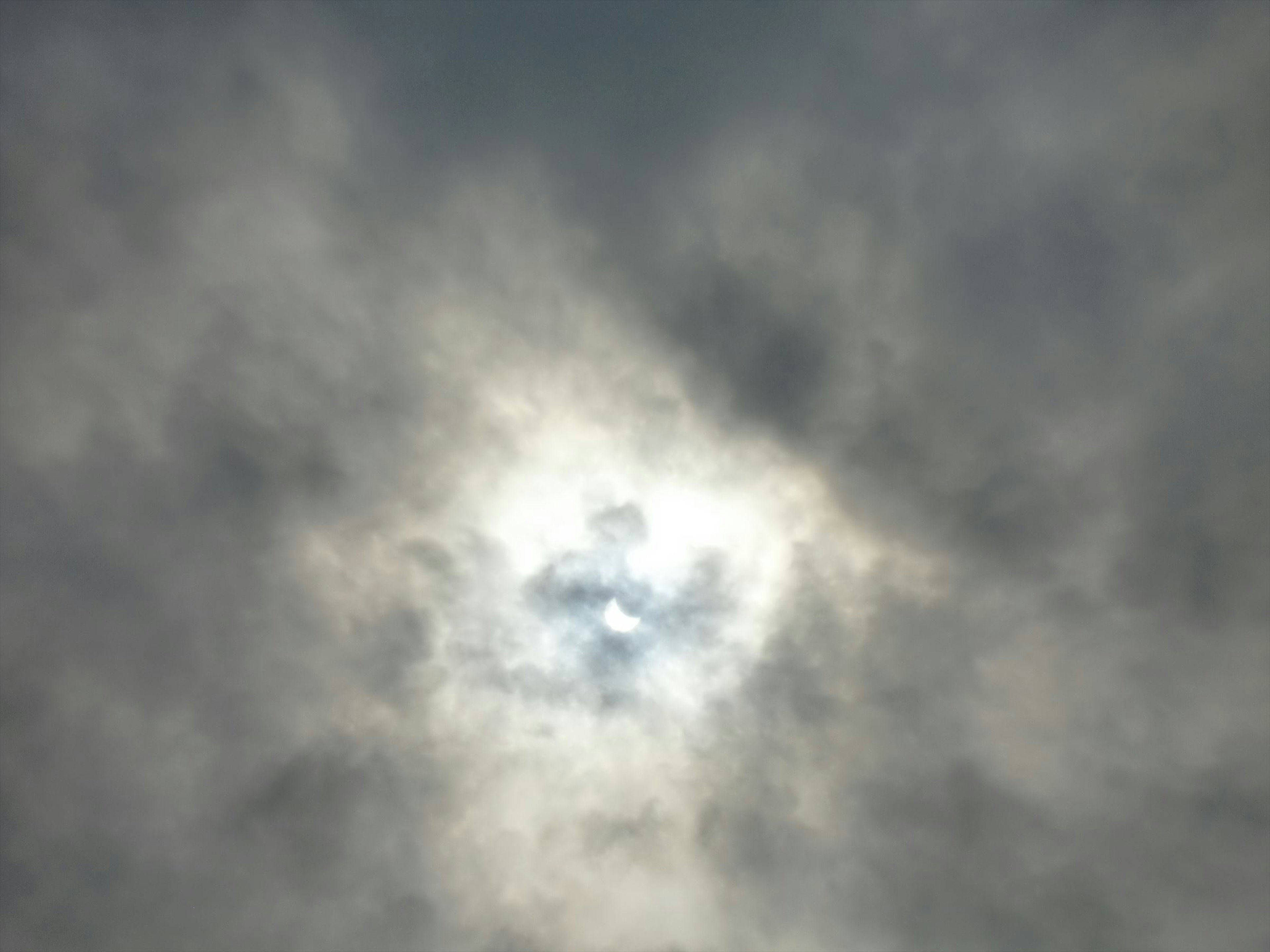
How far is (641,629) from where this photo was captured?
163ft

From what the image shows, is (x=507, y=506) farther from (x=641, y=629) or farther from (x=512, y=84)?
(x=512, y=84)

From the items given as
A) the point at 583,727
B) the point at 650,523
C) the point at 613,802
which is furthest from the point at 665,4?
the point at 613,802

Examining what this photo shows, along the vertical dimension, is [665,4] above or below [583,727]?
above

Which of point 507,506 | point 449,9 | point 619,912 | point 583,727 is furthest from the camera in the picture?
point 619,912

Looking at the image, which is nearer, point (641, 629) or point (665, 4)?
point (665, 4)

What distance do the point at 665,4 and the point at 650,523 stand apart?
27.8 meters

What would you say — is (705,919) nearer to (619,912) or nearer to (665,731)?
(619,912)

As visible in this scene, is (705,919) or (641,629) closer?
(641,629)

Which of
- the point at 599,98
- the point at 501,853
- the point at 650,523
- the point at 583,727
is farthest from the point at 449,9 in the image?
the point at 501,853

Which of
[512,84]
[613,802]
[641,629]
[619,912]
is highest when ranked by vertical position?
[512,84]

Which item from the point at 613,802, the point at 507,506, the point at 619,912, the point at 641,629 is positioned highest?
the point at 507,506

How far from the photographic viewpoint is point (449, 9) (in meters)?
35.7

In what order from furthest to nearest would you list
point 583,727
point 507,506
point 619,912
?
1. point 619,912
2. point 583,727
3. point 507,506

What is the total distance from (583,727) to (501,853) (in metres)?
12.3
